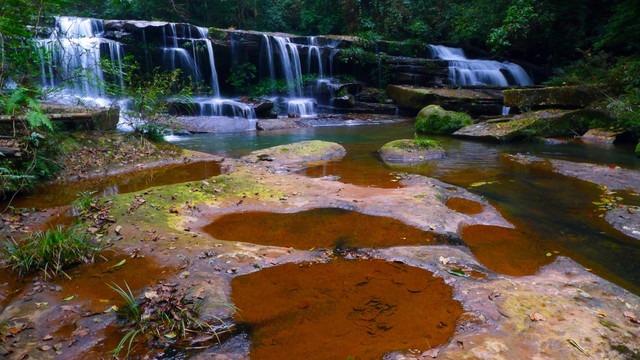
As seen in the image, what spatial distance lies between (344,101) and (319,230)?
15703mm

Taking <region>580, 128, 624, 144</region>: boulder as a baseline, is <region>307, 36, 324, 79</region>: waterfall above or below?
above

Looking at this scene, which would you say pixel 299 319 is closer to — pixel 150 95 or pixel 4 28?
pixel 4 28

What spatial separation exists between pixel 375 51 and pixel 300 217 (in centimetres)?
1977

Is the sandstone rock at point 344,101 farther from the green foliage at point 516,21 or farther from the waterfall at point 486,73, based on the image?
the green foliage at point 516,21

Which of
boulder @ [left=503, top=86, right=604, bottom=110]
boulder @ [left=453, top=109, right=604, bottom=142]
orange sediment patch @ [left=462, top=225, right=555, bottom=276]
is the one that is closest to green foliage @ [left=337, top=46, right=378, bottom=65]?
boulder @ [left=503, top=86, right=604, bottom=110]

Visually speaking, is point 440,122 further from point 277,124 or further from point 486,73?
point 486,73

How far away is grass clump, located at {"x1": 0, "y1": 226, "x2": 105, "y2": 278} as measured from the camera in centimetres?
317

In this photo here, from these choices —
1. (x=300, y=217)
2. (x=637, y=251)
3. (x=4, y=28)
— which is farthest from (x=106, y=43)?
(x=637, y=251)

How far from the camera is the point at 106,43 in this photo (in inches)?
643

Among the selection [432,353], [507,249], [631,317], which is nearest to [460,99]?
[507,249]

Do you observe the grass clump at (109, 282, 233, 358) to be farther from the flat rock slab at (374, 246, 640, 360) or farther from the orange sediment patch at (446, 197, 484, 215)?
the orange sediment patch at (446, 197, 484, 215)

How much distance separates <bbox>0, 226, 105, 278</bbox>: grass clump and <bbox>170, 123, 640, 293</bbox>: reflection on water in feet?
13.2

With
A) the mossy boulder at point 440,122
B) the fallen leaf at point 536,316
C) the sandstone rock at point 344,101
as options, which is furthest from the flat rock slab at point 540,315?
the sandstone rock at point 344,101

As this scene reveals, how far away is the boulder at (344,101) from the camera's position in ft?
63.2
